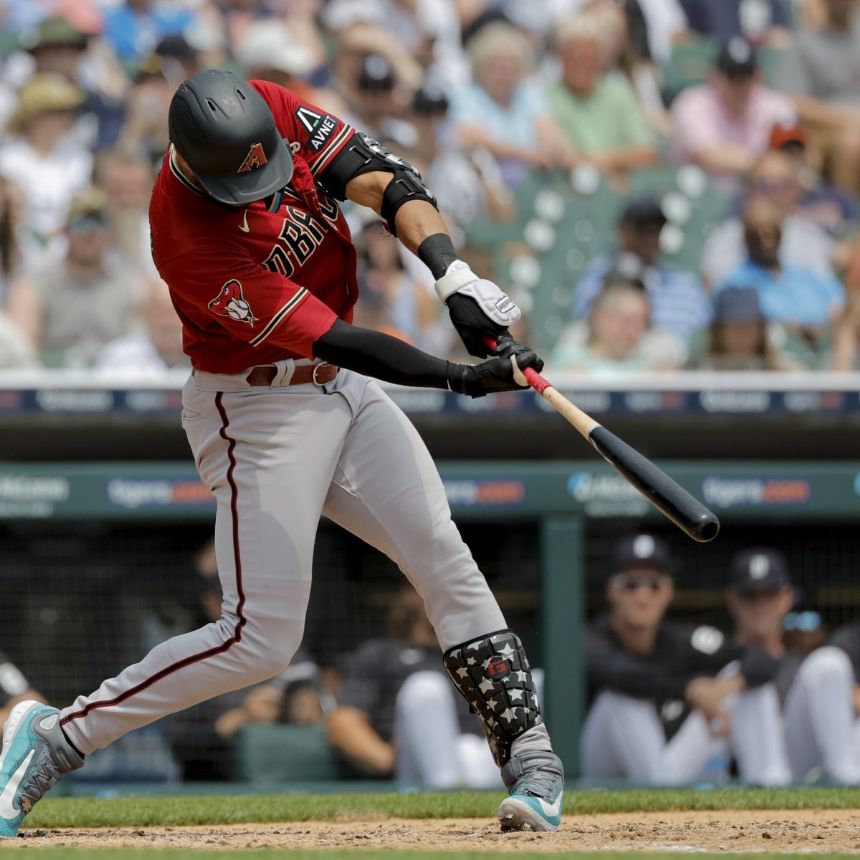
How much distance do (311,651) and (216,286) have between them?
275 centimetres

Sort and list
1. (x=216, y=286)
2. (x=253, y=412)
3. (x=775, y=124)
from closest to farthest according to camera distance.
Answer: (x=216, y=286) < (x=253, y=412) < (x=775, y=124)

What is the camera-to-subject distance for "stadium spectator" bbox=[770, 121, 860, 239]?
7051mm

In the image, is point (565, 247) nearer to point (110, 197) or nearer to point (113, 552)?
point (110, 197)

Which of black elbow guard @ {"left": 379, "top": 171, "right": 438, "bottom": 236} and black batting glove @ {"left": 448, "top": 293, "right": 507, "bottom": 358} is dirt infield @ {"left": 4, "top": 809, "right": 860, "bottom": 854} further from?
black elbow guard @ {"left": 379, "top": 171, "right": 438, "bottom": 236}

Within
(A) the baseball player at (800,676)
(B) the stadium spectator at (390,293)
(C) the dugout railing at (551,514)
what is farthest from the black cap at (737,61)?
(A) the baseball player at (800,676)

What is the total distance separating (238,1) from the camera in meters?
7.69

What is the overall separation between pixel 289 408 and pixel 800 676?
289 centimetres

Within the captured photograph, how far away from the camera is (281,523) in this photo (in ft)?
10.5

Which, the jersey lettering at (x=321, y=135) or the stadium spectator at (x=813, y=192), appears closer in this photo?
the jersey lettering at (x=321, y=135)

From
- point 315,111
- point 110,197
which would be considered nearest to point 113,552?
point 110,197

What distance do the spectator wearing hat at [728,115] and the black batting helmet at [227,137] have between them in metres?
4.41

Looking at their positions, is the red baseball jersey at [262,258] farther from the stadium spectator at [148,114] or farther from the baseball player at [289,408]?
the stadium spectator at [148,114]

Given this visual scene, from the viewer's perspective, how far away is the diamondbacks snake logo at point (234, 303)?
303 centimetres

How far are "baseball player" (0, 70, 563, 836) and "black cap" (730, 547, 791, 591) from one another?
239 cm
